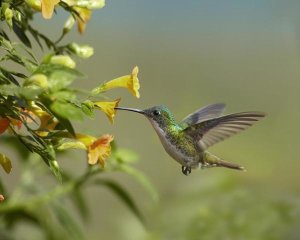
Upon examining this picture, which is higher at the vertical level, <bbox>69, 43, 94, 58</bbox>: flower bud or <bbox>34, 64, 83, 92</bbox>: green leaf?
<bbox>34, 64, 83, 92</bbox>: green leaf

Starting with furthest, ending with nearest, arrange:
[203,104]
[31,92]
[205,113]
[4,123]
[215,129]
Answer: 1. [203,104]
2. [205,113]
3. [215,129]
4. [4,123]
5. [31,92]

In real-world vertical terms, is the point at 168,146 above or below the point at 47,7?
below

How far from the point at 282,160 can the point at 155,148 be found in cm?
129

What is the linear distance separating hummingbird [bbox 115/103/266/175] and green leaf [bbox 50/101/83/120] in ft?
1.85

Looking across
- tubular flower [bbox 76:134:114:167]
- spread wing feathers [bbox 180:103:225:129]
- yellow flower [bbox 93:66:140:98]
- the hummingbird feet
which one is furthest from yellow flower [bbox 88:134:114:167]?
spread wing feathers [bbox 180:103:225:129]

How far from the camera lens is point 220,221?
116 inches

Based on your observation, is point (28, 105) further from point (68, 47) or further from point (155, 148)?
point (155, 148)

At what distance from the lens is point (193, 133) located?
1748 millimetres

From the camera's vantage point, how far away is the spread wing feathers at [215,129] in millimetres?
1653

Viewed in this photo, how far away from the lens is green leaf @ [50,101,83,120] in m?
1.03

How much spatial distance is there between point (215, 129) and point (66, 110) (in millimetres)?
746

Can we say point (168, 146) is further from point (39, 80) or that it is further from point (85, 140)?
point (39, 80)

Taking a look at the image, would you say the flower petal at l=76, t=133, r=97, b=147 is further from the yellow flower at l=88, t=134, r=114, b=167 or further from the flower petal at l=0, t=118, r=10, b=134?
the flower petal at l=0, t=118, r=10, b=134

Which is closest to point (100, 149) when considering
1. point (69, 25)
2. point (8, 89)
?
point (8, 89)
